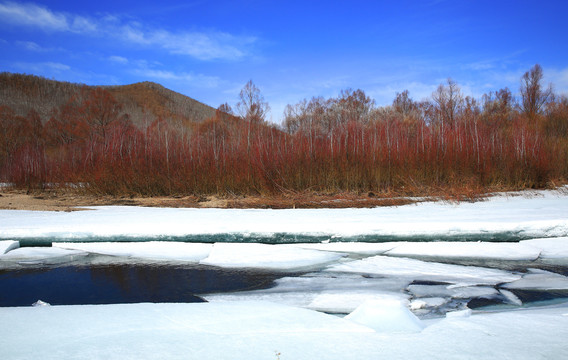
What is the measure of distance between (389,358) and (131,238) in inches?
151

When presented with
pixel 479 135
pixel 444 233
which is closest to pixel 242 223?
pixel 444 233

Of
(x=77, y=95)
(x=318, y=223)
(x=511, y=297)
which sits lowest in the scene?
(x=511, y=297)

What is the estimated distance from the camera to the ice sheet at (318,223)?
14.8ft

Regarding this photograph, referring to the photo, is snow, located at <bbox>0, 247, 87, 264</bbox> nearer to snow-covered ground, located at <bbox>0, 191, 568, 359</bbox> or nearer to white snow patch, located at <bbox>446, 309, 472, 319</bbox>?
A: snow-covered ground, located at <bbox>0, 191, 568, 359</bbox>

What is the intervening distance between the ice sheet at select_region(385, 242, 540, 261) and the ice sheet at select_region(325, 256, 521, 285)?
328 millimetres

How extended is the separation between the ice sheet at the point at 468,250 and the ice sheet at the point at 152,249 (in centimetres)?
210

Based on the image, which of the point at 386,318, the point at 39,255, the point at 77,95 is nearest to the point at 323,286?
the point at 386,318

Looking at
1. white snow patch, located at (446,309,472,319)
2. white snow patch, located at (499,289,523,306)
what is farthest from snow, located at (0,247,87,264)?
white snow patch, located at (499,289,523,306)

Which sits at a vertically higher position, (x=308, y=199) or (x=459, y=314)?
(x=308, y=199)

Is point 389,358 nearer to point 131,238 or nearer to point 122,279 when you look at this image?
point 122,279

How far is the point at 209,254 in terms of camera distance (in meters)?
4.10

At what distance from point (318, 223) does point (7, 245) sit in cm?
369

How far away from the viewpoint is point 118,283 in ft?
10.9

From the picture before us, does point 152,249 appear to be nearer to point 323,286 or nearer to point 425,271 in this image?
point 323,286
